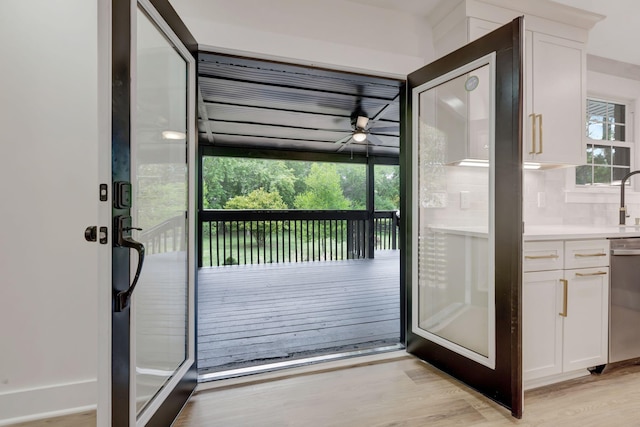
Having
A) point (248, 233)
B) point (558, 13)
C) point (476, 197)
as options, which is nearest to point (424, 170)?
point (476, 197)

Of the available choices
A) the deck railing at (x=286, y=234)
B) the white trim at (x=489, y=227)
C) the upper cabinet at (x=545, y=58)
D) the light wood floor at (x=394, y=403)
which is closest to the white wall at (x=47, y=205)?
the light wood floor at (x=394, y=403)

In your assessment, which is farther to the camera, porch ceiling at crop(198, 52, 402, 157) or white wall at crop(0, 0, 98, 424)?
porch ceiling at crop(198, 52, 402, 157)

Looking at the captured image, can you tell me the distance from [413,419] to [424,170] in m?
1.54

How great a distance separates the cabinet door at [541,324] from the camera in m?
1.63

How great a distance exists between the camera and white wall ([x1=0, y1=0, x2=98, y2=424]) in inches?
56.4

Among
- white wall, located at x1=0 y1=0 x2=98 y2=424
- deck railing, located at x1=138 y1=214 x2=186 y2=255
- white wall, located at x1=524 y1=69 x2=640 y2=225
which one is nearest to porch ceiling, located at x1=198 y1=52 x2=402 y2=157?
white wall, located at x1=0 y1=0 x2=98 y2=424

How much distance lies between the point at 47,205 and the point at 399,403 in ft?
7.05

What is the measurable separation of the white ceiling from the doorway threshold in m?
2.52

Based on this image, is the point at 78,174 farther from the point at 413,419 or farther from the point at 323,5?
the point at 413,419

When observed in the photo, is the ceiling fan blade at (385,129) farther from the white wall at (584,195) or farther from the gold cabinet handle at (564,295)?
the gold cabinet handle at (564,295)

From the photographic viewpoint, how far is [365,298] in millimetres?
3600

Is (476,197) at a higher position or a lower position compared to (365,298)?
higher

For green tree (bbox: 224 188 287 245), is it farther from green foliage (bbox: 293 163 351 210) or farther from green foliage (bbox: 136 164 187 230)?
green foliage (bbox: 136 164 187 230)

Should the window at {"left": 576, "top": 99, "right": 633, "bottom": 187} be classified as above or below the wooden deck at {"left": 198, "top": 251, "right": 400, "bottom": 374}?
above
